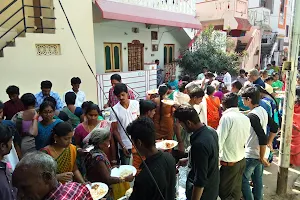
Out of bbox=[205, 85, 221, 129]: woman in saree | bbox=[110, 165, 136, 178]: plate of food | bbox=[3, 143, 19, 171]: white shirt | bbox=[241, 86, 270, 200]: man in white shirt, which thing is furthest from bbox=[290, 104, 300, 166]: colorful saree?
bbox=[3, 143, 19, 171]: white shirt

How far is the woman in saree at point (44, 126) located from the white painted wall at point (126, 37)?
6214 millimetres

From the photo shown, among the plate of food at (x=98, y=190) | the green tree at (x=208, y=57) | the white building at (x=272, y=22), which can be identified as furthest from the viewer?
the white building at (x=272, y=22)

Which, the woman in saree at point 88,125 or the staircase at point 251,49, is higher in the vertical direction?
the staircase at point 251,49

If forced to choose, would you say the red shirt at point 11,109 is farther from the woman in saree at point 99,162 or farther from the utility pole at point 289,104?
the utility pole at point 289,104

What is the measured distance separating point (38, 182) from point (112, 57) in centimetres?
858

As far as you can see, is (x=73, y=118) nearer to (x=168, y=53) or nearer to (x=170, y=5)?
(x=170, y=5)

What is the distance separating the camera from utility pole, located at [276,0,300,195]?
3.58 m

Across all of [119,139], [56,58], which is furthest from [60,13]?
[119,139]

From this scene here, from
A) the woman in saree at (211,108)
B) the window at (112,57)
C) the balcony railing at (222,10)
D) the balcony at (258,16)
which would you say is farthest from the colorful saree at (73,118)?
the balcony at (258,16)

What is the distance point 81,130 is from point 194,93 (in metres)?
1.72

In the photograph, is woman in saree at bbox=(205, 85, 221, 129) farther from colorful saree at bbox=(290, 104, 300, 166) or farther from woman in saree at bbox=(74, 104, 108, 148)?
woman in saree at bbox=(74, 104, 108, 148)

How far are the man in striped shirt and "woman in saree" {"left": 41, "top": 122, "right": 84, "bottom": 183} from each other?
954mm

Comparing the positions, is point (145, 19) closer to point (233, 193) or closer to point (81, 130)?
point (81, 130)

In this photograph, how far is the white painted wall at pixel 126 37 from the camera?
9016 mm
